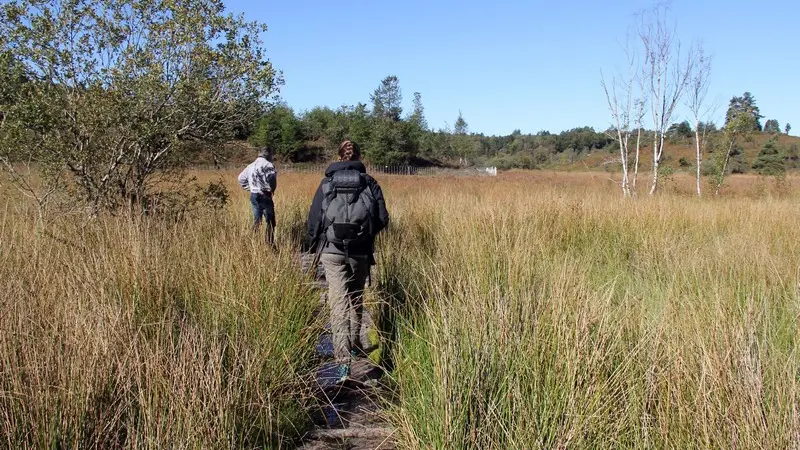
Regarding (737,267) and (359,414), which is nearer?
(359,414)

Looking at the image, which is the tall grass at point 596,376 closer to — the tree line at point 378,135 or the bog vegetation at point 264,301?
the bog vegetation at point 264,301

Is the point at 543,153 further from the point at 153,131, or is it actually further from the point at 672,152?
the point at 153,131

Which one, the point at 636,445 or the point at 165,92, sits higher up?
the point at 165,92

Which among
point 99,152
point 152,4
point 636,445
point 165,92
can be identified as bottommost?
point 636,445

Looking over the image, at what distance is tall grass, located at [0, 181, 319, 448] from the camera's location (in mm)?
2238

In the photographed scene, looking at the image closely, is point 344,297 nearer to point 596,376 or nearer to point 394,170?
point 596,376

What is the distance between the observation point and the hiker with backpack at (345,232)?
13.7 ft

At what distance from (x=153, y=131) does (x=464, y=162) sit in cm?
7983

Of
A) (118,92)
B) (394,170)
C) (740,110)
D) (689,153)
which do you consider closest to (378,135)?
(394,170)

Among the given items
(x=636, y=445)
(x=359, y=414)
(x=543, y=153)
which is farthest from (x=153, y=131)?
(x=543, y=153)

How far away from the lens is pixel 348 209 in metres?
4.20

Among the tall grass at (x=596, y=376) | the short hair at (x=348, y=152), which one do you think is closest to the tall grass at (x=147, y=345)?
the tall grass at (x=596, y=376)

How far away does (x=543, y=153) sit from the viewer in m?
104

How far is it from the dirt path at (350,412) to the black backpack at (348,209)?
0.96 meters
